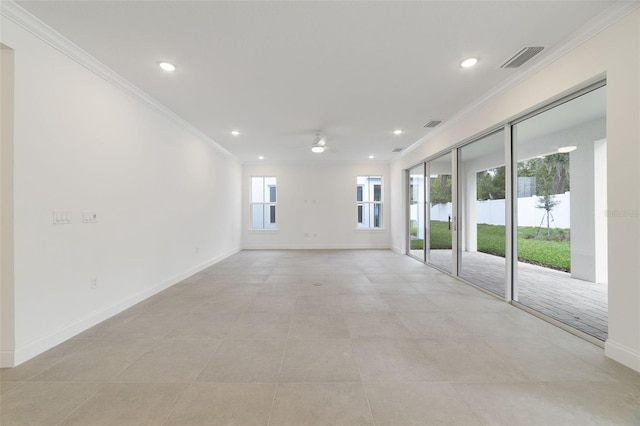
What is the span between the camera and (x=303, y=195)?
28.6 ft

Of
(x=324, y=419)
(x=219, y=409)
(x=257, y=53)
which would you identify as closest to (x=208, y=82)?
(x=257, y=53)

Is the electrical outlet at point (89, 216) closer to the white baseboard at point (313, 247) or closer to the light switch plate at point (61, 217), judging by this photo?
the light switch plate at point (61, 217)

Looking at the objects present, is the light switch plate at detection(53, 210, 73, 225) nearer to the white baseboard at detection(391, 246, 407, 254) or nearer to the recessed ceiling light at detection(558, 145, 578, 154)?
the recessed ceiling light at detection(558, 145, 578, 154)

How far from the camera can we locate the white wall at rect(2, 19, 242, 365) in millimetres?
2188

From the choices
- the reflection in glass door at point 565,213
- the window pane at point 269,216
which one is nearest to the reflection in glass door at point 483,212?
the reflection in glass door at point 565,213

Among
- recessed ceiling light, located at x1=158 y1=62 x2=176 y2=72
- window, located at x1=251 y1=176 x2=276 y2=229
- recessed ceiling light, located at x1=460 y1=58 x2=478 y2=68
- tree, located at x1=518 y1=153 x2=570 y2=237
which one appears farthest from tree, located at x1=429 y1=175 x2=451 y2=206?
window, located at x1=251 y1=176 x2=276 y2=229

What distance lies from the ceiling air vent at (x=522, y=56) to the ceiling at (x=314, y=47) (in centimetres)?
7

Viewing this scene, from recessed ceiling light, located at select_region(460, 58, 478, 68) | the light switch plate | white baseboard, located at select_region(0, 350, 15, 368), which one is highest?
recessed ceiling light, located at select_region(460, 58, 478, 68)

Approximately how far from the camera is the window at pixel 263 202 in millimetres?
8801

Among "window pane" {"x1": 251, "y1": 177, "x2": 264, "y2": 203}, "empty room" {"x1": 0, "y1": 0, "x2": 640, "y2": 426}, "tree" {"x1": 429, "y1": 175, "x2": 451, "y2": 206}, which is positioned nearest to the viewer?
"empty room" {"x1": 0, "y1": 0, "x2": 640, "y2": 426}

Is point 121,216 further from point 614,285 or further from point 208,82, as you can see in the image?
point 614,285

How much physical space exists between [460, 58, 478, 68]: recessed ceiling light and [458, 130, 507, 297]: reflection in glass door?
135 cm

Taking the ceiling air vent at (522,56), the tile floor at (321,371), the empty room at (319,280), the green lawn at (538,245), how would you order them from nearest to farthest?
1. the tile floor at (321,371)
2. the empty room at (319,280)
3. the ceiling air vent at (522,56)
4. the green lawn at (538,245)

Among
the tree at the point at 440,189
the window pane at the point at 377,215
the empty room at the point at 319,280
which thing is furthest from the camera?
the window pane at the point at 377,215
